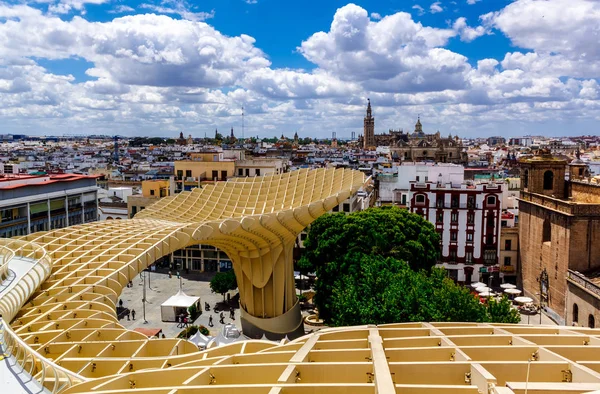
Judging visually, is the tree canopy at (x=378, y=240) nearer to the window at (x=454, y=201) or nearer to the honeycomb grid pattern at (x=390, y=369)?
the window at (x=454, y=201)

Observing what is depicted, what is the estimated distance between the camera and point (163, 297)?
4538 centimetres

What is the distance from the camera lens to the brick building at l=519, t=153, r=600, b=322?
3588cm

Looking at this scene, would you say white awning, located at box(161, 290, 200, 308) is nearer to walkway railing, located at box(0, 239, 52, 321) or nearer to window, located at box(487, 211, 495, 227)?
walkway railing, located at box(0, 239, 52, 321)

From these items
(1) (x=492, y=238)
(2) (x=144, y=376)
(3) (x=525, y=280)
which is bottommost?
(3) (x=525, y=280)

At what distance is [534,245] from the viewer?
137 ft

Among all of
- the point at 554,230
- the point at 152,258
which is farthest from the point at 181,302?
the point at 554,230

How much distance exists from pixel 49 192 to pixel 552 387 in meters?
48.2

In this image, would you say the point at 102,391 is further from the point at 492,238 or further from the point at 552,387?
the point at 492,238

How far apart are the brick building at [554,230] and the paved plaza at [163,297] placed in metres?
23.2

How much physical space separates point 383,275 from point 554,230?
18.1 m

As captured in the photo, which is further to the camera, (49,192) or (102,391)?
(49,192)

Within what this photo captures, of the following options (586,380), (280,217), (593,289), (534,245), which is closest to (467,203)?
(534,245)

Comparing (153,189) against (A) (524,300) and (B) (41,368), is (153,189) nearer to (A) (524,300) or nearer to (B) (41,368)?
(A) (524,300)

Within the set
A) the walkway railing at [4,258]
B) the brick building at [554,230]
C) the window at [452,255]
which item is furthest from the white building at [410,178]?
the walkway railing at [4,258]
